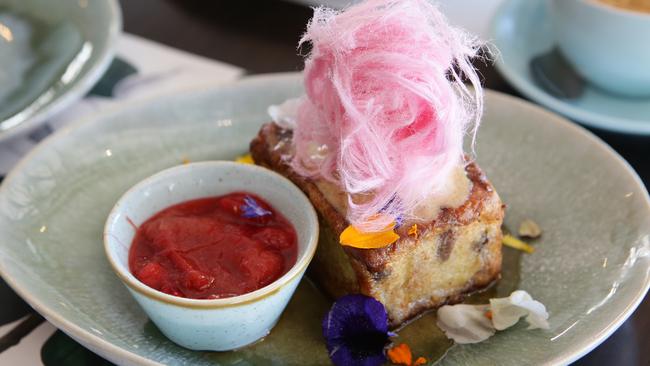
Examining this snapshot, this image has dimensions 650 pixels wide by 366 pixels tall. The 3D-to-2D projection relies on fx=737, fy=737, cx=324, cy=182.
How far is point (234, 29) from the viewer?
3129 mm

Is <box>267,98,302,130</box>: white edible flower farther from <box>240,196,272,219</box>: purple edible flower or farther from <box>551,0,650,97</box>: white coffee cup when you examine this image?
<box>551,0,650,97</box>: white coffee cup

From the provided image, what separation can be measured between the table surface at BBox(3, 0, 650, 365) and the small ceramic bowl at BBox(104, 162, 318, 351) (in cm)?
99

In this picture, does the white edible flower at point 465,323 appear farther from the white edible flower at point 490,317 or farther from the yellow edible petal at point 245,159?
the yellow edible petal at point 245,159

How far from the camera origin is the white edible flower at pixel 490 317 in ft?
5.64

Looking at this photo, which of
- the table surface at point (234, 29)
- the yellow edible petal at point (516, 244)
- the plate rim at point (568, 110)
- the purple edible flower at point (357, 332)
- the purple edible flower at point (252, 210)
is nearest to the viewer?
the purple edible flower at point (357, 332)

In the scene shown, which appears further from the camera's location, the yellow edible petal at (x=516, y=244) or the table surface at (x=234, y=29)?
the table surface at (x=234, y=29)

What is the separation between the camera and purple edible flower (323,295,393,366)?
5.47ft

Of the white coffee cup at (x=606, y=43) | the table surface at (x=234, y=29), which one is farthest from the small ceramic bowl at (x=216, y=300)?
the white coffee cup at (x=606, y=43)

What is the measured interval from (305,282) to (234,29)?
4.99 feet

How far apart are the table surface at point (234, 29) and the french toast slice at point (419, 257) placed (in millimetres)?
900

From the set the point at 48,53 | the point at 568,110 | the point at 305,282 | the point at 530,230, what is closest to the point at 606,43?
the point at 568,110

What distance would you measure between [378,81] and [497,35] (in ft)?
4.78

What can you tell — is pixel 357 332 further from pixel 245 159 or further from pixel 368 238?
pixel 245 159

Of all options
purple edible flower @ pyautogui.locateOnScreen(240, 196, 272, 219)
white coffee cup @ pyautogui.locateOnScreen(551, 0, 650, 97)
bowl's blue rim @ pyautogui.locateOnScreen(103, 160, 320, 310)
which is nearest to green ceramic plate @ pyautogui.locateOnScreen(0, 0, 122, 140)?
bowl's blue rim @ pyautogui.locateOnScreen(103, 160, 320, 310)
